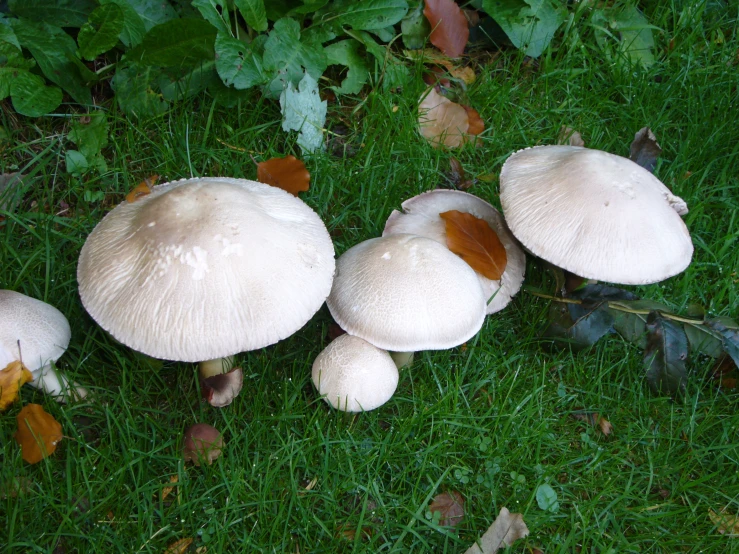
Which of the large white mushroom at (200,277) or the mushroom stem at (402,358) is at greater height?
the large white mushroom at (200,277)

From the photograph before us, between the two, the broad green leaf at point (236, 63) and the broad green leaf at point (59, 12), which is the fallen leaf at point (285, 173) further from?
the broad green leaf at point (59, 12)

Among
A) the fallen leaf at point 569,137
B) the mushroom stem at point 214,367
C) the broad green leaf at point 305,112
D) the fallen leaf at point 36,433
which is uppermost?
the broad green leaf at point 305,112

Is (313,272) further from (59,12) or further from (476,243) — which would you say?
(59,12)

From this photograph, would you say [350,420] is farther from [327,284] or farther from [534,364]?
[534,364]

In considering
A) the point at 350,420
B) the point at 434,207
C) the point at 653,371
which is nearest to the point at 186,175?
the point at 434,207

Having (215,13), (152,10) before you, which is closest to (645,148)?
(215,13)

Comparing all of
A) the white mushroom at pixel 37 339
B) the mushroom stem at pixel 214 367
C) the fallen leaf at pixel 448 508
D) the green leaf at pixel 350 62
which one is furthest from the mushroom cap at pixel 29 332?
the green leaf at pixel 350 62

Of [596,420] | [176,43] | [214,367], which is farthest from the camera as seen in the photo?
[176,43]

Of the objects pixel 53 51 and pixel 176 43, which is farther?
pixel 53 51
